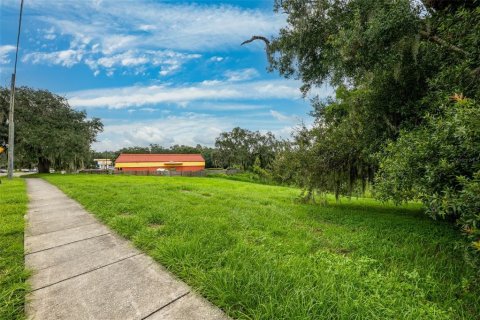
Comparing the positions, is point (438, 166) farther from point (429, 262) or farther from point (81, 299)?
point (81, 299)

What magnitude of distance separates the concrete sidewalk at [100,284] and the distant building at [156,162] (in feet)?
128

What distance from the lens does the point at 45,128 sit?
22172mm

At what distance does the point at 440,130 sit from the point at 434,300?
5.69 feet

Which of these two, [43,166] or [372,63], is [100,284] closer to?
[372,63]

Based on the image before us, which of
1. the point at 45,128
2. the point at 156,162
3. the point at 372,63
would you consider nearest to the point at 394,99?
the point at 372,63

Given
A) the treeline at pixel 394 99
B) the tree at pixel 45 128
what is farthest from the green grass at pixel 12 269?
the tree at pixel 45 128

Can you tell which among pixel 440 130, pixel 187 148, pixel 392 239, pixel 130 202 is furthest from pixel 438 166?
pixel 187 148

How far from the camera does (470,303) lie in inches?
89.2

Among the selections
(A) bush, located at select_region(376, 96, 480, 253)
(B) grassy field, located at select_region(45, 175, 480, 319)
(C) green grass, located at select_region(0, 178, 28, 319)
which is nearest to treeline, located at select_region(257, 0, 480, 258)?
(A) bush, located at select_region(376, 96, 480, 253)

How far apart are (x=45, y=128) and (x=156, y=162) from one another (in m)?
22.1

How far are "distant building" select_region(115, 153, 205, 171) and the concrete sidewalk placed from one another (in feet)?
128

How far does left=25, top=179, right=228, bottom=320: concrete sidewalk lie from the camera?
1987mm

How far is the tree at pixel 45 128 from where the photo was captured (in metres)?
21.4

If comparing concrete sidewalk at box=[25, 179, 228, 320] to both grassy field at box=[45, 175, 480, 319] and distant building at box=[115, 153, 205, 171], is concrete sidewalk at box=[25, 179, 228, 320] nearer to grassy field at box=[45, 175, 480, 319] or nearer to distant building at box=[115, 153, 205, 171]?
grassy field at box=[45, 175, 480, 319]
